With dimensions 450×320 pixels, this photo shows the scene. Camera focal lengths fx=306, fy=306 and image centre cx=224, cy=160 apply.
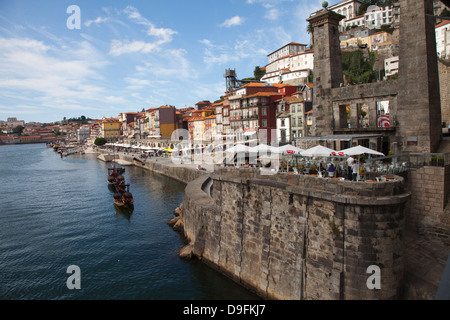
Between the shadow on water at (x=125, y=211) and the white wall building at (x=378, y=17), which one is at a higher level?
the white wall building at (x=378, y=17)

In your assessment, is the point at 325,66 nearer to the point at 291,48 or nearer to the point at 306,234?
the point at 306,234

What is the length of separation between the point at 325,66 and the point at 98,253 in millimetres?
22441

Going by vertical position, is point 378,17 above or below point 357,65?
above

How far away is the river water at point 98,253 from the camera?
16.9 meters

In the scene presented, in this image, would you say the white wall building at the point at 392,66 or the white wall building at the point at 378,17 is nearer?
the white wall building at the point at 392,66

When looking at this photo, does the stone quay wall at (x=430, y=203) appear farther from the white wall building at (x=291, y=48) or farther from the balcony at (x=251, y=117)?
the white wall building at (x=291, y=48)

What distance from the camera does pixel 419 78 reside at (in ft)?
60.3

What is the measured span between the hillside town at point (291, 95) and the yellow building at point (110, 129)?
1277 inches

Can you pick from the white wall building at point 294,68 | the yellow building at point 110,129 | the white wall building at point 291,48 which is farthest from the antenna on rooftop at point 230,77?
the yellow building at point 110,129

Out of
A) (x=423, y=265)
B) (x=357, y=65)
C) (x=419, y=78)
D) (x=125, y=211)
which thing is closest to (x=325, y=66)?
(x=419, y=78)

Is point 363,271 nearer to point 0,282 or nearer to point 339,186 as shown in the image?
point 339,186
